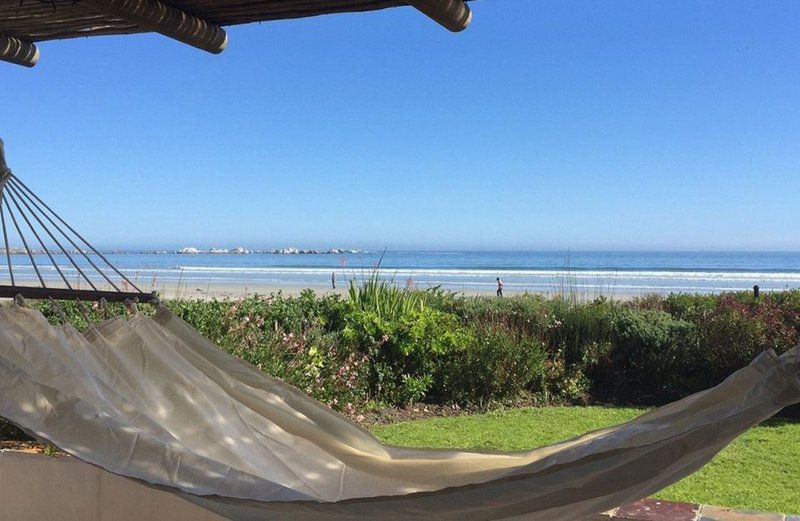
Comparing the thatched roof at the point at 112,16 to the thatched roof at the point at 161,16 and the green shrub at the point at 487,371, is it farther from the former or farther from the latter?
the green shrub at the point at 487,371

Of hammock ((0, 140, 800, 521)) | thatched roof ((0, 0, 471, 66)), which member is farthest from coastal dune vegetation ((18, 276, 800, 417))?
thatched roof ((0, 0, 471, 66))

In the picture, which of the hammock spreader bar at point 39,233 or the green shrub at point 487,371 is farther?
the green shrub at point 487,371

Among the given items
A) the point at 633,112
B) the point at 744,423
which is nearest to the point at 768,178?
the point at 633,112

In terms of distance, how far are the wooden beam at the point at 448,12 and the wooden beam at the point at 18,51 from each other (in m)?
1.04

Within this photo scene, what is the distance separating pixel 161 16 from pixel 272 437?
0.96m

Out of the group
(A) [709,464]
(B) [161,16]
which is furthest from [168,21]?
(A) [709,464]

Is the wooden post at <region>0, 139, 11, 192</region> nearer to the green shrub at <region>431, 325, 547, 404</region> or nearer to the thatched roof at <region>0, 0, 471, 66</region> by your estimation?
the thatched roof at <region>0, 0, 471, 66</region>

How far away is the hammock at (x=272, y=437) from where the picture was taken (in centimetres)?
109

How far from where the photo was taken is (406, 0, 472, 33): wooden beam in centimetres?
134

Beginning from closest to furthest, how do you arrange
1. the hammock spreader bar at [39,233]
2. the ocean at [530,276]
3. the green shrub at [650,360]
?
the hammock spreader bar at [39,233], the green shrub at [650,360], the ocean at [530,276]

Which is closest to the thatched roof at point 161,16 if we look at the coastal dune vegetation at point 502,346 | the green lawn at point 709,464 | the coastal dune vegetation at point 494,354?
the coastal dune vegetation at point 494,354

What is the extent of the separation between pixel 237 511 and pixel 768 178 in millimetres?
41020

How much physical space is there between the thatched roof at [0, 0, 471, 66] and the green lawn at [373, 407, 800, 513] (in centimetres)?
240

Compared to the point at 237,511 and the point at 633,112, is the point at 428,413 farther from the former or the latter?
the point at 633,112
